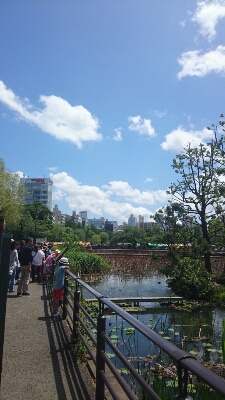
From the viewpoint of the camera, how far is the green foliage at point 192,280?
16.0m

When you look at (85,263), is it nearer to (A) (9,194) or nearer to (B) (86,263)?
(B) (86,263)

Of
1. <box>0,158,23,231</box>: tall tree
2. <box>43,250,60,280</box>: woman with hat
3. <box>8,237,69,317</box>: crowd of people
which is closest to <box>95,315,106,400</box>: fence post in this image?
<box>8,237,69,317</box>: crowd of people

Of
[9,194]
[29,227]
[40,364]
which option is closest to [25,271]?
[40,364]

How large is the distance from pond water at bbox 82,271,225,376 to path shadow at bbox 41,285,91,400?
1574 mm

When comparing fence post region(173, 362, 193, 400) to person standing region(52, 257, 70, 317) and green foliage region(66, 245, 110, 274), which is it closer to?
person standing region(52, 257, 70, 317)

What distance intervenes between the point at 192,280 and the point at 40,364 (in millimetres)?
12981

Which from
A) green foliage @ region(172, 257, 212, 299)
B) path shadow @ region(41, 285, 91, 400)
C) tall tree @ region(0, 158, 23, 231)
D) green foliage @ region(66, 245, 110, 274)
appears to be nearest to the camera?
path shadow @ region(41, 285, 91, 400)

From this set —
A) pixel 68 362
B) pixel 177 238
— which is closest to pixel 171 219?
pixel 177 238

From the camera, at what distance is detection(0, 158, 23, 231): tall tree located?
3972 centimetres

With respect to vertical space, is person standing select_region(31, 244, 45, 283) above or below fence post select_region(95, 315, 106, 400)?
above

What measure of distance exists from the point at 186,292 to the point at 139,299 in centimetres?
368

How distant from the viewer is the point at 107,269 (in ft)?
83.9

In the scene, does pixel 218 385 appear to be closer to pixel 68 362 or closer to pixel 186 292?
pixel 68 362

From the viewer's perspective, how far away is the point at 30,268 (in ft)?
33.0
